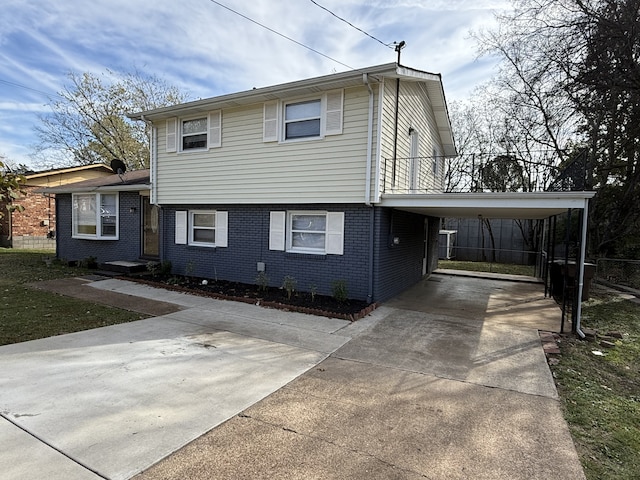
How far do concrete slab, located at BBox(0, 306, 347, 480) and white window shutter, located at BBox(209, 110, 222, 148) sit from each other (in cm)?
542

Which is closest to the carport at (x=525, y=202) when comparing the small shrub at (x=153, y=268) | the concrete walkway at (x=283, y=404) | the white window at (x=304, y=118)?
the concrete walkway at (x=283, y=404)

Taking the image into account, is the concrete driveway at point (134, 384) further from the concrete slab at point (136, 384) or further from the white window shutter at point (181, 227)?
the white window shutter at point (181, 227)

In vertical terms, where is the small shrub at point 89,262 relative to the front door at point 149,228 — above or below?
below

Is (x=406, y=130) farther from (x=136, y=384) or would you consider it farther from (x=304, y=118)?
(x=136, y=384)

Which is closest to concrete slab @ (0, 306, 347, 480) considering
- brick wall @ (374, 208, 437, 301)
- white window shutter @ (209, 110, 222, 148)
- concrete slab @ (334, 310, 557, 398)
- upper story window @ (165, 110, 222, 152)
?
concrete slab @ (334, 310, 557, 398)

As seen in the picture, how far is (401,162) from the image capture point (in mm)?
8797

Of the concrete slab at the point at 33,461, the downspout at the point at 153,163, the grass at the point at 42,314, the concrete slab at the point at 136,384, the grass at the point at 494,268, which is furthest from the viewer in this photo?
the grass at the point at 494,268

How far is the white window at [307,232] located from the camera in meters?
8.16

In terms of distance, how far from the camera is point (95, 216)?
12.9 meters

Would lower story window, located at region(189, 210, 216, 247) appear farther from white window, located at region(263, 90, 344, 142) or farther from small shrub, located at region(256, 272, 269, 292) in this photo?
white window, located at region(263, 90, 344, 142)

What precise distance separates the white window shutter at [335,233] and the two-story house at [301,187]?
0.03m

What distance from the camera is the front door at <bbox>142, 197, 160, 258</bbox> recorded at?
1191 cm

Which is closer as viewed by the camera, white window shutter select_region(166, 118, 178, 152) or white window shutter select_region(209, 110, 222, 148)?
white window shutter select_region(209, 110, 222, 148)

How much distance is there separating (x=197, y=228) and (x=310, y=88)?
536cm
